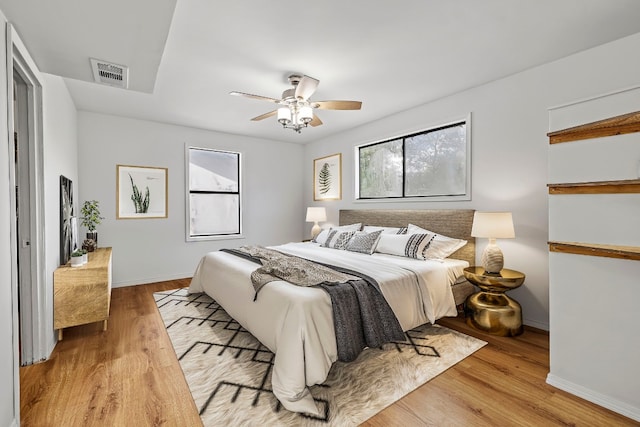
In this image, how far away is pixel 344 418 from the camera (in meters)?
1.71

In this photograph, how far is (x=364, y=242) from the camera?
149 inches

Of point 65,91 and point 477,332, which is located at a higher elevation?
point 65,91

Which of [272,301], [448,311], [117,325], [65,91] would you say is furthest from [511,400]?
[65,91]

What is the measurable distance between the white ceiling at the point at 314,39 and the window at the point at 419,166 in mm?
609

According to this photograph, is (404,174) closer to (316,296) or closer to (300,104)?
(300,104)

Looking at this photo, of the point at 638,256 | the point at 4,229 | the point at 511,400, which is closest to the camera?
the point at 4,229

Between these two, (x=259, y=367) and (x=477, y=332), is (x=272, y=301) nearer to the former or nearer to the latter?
(x=259, y=367)

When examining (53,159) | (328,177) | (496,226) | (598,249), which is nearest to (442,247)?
(496,226)

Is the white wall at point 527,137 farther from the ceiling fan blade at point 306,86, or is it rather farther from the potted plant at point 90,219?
the potted plant at point 90,219

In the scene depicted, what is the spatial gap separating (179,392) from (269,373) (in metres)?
0.60

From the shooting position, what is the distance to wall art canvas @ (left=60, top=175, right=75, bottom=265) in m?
2.93

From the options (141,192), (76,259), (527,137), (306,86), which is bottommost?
(76,259)

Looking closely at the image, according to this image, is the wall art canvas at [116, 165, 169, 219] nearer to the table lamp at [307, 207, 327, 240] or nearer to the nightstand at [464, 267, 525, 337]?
the table lamp at [307, 207, 327, 240]

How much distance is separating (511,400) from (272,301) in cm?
168
